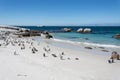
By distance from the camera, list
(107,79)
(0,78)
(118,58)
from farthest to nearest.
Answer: (118,58) → (107,79) → (0,78)

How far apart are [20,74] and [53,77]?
1672 mm

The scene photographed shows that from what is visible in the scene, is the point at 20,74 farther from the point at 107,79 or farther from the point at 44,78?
Answer: the point at 107,79

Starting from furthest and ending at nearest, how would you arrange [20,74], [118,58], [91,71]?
[118,58] < [91,71] < [20,74]

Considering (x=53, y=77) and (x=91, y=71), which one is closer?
(x=53, y=77)

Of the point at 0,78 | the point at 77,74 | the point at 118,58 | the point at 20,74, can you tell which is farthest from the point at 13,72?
the point at 118,58

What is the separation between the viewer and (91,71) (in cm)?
1234

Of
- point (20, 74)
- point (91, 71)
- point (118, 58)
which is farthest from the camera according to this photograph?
point (118, 58)

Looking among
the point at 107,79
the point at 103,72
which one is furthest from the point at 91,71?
the point at 107,79

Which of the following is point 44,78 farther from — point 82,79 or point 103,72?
point 103,72

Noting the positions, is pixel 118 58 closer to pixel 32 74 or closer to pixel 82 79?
pixel 82 79

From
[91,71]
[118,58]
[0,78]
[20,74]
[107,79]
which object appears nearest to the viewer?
[0,78]

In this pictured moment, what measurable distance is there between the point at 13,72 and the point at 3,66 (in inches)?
56.0

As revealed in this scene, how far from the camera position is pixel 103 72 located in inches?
486

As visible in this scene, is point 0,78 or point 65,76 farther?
point 65,76
